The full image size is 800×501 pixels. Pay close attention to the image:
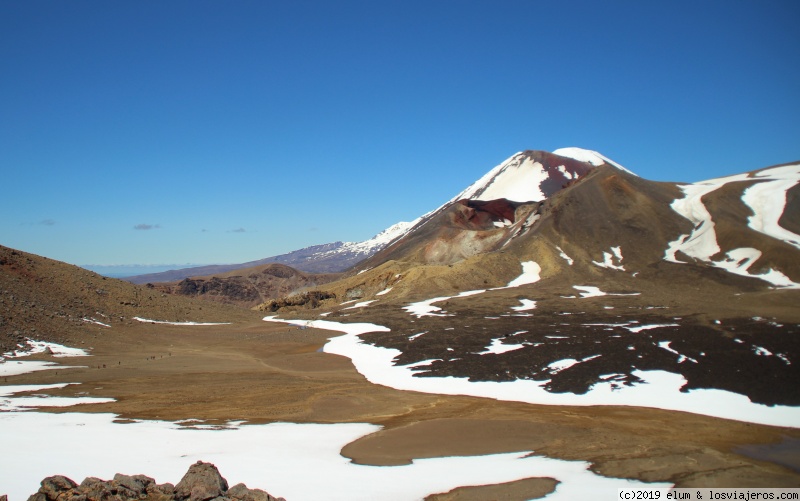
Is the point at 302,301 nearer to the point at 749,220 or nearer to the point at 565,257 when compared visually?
the point at 565,257

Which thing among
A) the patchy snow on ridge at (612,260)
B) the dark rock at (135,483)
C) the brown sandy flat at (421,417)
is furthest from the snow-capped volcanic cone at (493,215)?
the dark rock at (135,483)

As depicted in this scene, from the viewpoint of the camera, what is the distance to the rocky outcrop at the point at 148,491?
10.6 metres

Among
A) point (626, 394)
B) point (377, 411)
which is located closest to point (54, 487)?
point (377, 411)

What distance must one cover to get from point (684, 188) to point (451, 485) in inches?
4122

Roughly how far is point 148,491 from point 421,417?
41.7 ft

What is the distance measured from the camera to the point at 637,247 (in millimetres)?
81750

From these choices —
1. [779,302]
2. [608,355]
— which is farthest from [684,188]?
[608,355]

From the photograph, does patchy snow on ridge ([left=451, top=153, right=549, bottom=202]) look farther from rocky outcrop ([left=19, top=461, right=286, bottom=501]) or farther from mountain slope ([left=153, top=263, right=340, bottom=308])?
rocky outcrop ([left=19, top=461, right=286, bottom=501])

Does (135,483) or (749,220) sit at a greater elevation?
(749,220)

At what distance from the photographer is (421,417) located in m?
22.5

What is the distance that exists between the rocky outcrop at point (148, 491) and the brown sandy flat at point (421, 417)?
5404 mm

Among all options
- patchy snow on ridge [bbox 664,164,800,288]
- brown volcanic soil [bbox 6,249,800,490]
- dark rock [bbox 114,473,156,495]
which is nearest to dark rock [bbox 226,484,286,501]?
dark rock [bbox 114,473,156,495]

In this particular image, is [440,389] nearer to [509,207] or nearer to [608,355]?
[608,355]

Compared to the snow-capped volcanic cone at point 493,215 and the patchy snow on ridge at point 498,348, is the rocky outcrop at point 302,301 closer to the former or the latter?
the snow-capped volcanic cone at point 493,215
